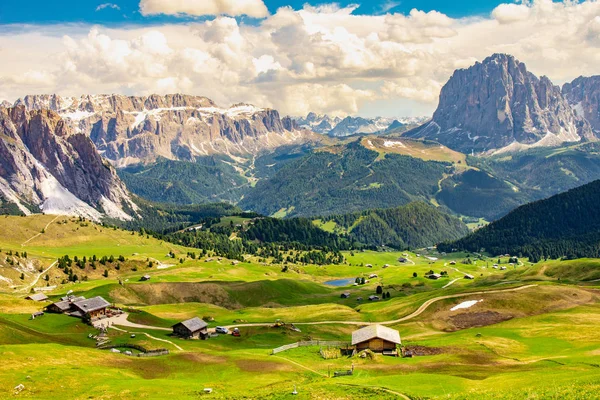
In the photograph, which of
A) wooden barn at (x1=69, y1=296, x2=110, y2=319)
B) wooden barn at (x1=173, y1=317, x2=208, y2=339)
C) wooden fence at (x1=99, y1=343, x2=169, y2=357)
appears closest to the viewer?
wooden fence at (x1=99, y1=343, x2=169, y2=357)

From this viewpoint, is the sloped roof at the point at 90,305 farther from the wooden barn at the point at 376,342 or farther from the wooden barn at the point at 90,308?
the wooden barn at the point at 376,342

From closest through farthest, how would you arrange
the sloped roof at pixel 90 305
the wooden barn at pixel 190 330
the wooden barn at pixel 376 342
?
the wooden barn at pixel 376 342
the wooden barn at pixel 190 330
the sloped roof at pixel 90 305

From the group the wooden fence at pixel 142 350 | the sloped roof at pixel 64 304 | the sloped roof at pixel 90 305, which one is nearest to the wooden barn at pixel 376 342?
the wooden fence at pixel 142 350

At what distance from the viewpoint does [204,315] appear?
156m

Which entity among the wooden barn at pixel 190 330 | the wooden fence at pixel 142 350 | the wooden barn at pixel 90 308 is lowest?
the wooden barn at pixel 190 330

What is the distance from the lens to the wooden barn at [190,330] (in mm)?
120000

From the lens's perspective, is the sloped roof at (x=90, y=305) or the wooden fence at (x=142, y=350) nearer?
the wooden fence at (x=142, y=350)

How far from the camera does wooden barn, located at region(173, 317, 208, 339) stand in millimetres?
120000

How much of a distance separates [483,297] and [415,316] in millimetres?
19551

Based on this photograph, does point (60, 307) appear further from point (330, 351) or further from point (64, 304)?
point (330, 351)

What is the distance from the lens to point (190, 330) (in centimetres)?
11962

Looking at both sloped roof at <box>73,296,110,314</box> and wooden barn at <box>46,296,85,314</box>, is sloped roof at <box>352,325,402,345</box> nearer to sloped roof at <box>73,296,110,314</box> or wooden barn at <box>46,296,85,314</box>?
sloped roof at <box>73,296,110,314</box>

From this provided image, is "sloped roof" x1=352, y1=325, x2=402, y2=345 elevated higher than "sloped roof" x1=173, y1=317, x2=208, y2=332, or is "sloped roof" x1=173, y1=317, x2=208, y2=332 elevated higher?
"sloped roof" x1=352, y1=325, x2=402, y2=345

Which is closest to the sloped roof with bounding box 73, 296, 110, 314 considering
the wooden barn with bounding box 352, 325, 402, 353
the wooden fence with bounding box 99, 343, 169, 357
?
the wooden fence with bounding box 99, 343, 169, 357
